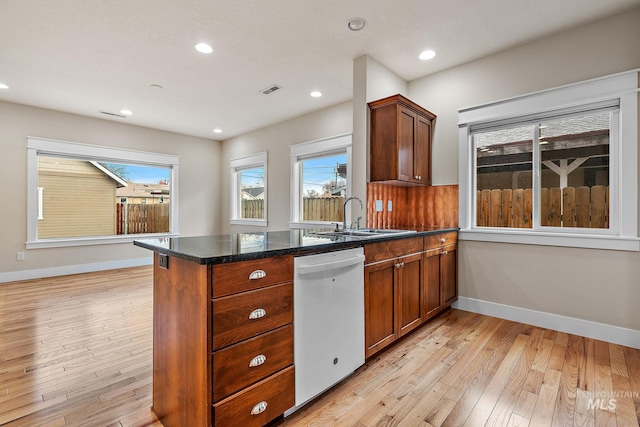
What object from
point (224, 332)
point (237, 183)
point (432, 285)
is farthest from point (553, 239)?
point (237, 183)

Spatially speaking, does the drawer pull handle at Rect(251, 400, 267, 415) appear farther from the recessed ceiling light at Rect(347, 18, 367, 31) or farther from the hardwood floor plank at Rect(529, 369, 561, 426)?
the recessed ceiling light at Rect(347, 18, 367, 31)

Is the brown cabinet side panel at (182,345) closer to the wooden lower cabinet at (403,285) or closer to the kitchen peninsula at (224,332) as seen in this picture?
the kitchen peninsula at (224,332)

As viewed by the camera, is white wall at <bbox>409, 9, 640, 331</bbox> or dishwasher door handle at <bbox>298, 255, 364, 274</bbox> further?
white wall at <bbox>409, 9, 640, 331</bbox>

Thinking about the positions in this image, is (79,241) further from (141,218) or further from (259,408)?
(259,408)

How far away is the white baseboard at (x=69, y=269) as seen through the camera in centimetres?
462

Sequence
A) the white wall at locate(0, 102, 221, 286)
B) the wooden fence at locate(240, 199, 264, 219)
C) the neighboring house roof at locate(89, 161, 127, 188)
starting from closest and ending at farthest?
the white wall at locate(0, 102, 221, 286) < the neighboring house roof at locate(89, 161, 127, 188) < the wooden fence at locate(240, 199, 264, 219)

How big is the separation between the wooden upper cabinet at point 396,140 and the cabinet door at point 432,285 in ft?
2.77

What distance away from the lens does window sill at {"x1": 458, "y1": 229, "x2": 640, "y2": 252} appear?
2512 mm

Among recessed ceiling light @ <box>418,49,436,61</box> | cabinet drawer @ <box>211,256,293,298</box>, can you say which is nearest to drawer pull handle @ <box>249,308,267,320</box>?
cabinet drawer @ <box>211,256,293,298</box>

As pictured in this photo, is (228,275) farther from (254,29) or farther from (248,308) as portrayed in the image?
(254,29)

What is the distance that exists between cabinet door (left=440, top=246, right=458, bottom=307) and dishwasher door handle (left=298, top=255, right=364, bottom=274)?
1.50 m

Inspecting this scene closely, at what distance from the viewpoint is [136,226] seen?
6.07 meters

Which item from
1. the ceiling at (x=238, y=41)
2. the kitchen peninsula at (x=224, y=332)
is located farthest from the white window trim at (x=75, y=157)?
the kitchen peninsula at (x=224, y=332)

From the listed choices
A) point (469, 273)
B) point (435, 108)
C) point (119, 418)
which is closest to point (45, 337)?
point (119, 418)
